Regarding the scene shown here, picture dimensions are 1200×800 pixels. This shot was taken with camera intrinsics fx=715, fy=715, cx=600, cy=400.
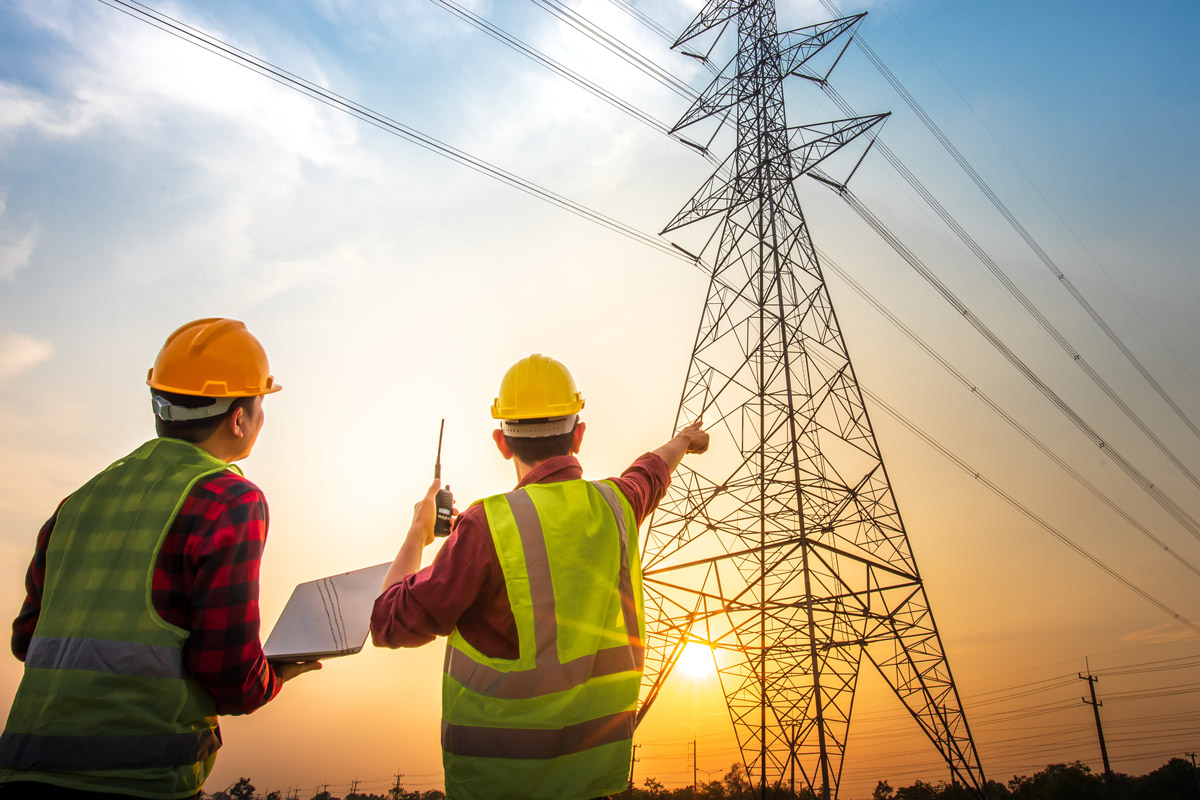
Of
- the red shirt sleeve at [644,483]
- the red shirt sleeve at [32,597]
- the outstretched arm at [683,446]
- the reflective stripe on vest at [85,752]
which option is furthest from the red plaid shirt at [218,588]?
the outstretched arm at [683,446]

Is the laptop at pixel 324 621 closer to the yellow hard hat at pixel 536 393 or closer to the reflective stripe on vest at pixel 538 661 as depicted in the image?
the reflective stripe on vest at pixel 538 661

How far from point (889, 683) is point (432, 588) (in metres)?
10.7

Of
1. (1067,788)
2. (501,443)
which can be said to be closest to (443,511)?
(501,443)

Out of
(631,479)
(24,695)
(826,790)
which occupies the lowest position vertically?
(826,790)

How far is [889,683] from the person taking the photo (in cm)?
1080

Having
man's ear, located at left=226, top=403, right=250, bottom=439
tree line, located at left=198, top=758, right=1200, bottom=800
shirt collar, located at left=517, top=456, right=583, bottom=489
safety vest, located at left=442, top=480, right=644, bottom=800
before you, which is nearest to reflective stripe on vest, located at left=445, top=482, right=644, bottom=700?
safety vest, located at left=442, top=480, right=644, bottom=800

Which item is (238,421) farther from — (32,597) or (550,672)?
(550,672)

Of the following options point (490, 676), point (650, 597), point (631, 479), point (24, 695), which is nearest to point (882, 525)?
point (650, 597)

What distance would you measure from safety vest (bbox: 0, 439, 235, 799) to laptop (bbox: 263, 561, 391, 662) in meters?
0.25

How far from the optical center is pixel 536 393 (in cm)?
245

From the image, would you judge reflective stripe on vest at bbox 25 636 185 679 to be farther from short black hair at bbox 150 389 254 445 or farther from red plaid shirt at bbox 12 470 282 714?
short black hair at bbox 150 389 254 445

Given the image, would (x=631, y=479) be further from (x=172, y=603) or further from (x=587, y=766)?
(x=172, y=603)

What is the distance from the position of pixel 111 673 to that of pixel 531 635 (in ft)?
3.25

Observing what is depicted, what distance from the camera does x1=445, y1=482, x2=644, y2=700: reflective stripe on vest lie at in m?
1.92
